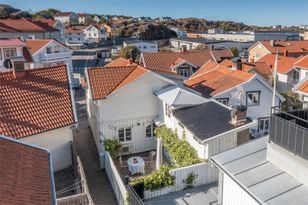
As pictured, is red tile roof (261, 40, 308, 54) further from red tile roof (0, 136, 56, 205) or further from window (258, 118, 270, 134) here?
red tile roof (0, 136, 56, 205)

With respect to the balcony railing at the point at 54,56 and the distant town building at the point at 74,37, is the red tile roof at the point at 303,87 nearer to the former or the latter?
the balcony railing at the point at 54,56

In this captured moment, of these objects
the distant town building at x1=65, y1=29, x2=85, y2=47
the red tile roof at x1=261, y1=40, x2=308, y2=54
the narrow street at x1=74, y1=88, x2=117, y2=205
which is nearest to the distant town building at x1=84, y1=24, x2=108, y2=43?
the distant town building at x1=65, y1=29, x2=85, y2=47

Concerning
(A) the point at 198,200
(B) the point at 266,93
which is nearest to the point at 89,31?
(B) the point at 266,93

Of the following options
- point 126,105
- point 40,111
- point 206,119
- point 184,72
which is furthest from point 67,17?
point 206,119

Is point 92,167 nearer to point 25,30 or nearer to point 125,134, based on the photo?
point 125,134

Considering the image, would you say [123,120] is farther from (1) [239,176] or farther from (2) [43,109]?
(1) [239,176]

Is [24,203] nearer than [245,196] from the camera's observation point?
Yes
